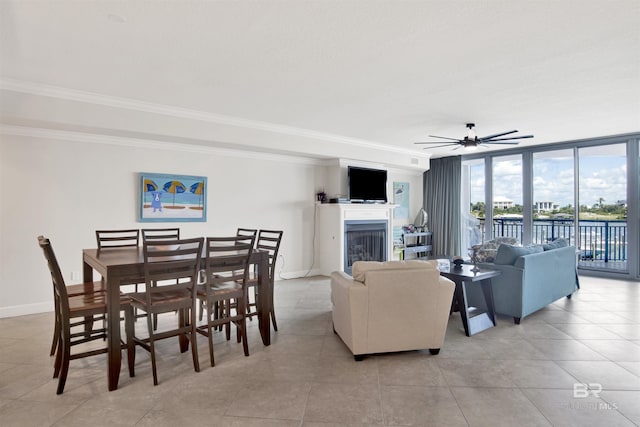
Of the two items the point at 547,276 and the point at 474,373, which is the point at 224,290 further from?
the point at 547,276

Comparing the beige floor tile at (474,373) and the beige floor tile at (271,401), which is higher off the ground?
the beige floor tile at (474,373)

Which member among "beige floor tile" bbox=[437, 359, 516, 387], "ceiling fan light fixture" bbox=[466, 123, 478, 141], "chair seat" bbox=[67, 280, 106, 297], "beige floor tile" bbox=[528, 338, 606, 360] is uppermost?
"ceiling fan light fixture" bbox=[466, 123, 478, 141]

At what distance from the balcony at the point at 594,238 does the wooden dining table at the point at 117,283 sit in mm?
6176

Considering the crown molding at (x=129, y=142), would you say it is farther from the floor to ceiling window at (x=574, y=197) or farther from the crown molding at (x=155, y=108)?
the floor to ceiling window at (x=574, y=197)

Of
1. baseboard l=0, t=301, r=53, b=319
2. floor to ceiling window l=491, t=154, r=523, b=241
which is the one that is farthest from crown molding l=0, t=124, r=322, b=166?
floor to ceiling window l=491, t=154, r=523, b=241

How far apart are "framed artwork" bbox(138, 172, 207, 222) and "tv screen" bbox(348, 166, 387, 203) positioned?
2.65 m

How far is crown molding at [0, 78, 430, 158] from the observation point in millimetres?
3596

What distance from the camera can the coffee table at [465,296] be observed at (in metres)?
3.53

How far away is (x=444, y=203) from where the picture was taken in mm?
8164

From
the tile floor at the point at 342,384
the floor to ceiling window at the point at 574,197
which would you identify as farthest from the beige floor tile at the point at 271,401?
the floor to ceiling window at the point at 574,197

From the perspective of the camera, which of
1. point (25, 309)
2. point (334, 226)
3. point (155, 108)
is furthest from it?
point (334, 226)

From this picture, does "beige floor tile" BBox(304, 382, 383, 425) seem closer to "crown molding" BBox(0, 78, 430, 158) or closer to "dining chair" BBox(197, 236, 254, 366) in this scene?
"dining chair" BBox(197, 236, 254, 366)

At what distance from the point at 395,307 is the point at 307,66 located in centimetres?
220

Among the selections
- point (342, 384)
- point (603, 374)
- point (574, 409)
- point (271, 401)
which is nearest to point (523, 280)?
point (603, 374)
